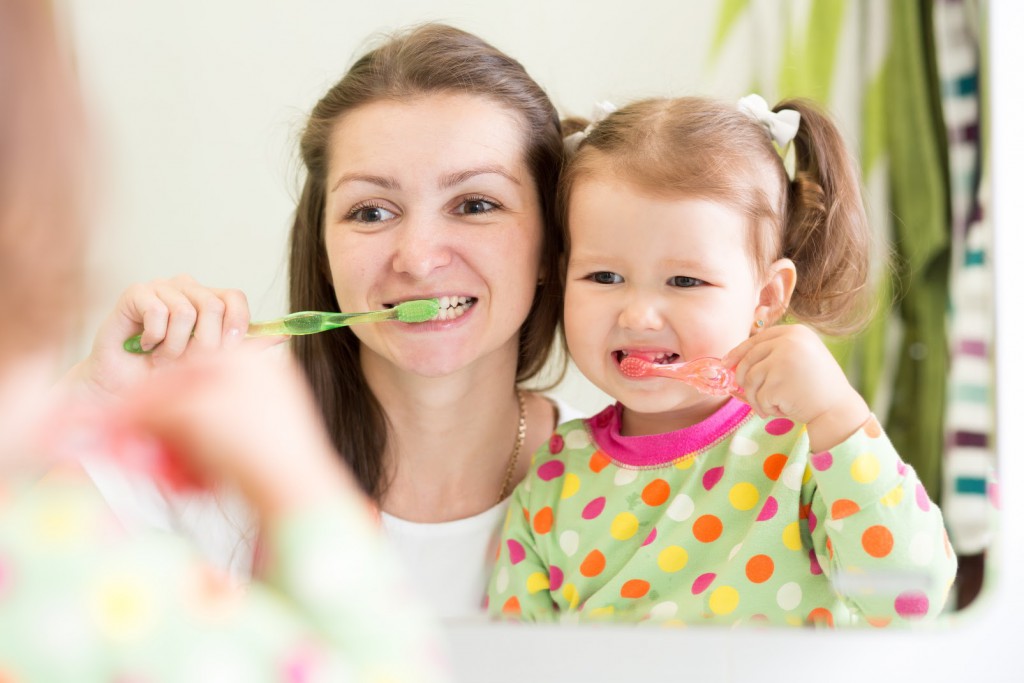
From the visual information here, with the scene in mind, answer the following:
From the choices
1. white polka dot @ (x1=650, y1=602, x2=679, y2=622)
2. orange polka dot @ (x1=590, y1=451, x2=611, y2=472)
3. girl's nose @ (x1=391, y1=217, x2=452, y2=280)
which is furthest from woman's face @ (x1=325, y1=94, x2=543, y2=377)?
white polka dot @ (x1=650, y1=602, x2=679, y2=622)

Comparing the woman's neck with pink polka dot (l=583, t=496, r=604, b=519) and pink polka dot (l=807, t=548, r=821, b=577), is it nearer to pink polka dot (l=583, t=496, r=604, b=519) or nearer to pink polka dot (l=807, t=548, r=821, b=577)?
pink polka dot (l=583, t=496, r=604, b=519)

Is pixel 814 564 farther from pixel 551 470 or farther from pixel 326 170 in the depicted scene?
pixel 326 170

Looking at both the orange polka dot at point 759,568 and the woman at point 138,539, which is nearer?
the woman at point 138,539

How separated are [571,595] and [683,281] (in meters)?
0.22

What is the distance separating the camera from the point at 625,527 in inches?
27.0

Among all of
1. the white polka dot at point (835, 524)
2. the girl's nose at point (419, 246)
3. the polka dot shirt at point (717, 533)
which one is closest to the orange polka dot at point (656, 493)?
the polka dot shirt at point (717, 533)

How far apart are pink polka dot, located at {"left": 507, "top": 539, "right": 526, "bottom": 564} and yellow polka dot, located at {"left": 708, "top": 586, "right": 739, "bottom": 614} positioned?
0.41ft

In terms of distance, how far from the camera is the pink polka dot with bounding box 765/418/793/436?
2.18 ft

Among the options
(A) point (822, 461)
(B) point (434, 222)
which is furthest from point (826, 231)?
(B) point (434, 222)

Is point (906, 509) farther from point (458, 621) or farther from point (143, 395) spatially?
point (143, 395)

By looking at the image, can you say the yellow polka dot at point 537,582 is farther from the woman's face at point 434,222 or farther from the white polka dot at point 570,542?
the woman's face at point 434,222

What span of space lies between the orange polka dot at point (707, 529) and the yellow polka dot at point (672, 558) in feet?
0.05

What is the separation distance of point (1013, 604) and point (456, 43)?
1.79ft

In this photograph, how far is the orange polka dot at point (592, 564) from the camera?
0.69m
